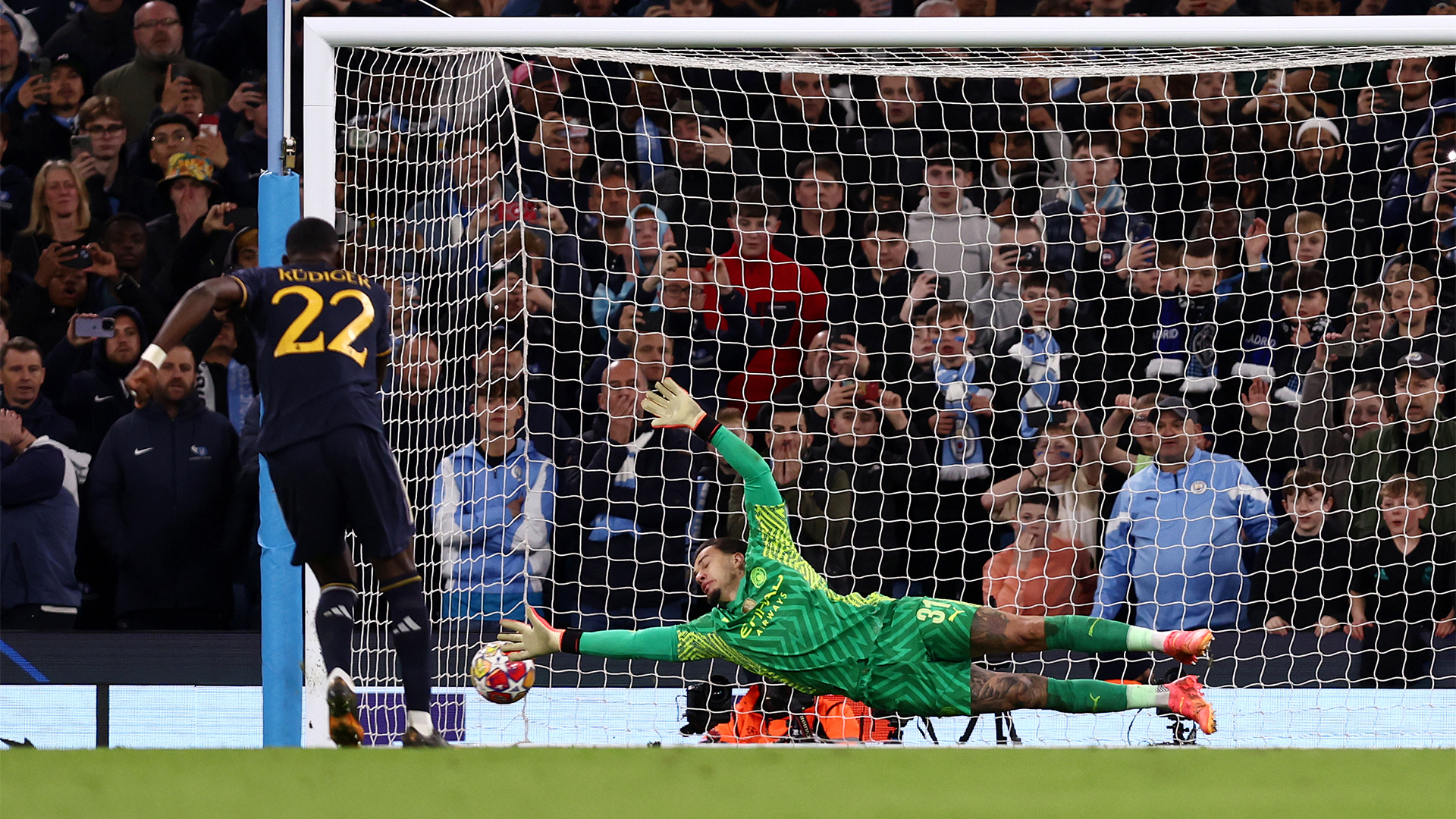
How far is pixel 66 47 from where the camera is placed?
7.12 meters

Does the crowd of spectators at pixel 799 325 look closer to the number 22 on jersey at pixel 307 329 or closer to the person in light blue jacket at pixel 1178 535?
the person in light blue jacket at pixel 1178 535

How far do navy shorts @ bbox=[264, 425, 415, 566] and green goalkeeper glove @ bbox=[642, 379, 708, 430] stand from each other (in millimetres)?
1035

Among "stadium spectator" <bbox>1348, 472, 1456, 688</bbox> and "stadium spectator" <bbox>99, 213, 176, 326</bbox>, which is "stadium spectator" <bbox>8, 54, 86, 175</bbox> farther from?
"stadium spectator" <bbox>1348, 472, 1456, 688</bbox>

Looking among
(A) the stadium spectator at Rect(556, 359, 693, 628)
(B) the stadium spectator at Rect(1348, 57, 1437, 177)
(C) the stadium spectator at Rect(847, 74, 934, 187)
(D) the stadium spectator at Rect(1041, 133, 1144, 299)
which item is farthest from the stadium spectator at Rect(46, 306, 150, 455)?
(B) the stadium spectator at Rect(1348, 57, 1437, 177)

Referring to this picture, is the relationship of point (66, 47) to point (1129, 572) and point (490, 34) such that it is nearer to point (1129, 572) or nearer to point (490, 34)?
point (490, 34)

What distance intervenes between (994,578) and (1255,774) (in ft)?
10.3

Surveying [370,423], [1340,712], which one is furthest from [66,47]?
[1340,712]

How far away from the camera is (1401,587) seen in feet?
20.1

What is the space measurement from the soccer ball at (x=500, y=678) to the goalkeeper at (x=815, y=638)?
0.19 ft

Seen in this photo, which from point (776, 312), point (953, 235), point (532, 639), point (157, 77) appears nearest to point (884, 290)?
point (953, 235)

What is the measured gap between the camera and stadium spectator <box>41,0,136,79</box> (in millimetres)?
7105

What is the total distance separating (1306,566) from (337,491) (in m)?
4.08

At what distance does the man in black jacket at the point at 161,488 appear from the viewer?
6.04 meters

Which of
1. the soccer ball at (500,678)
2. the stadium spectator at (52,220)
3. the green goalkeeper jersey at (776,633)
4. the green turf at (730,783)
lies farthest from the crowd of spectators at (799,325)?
the green turf at (730,783)
